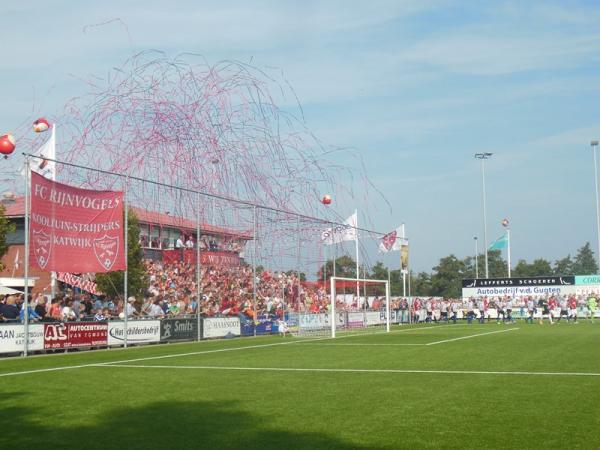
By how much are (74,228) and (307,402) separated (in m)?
16.3

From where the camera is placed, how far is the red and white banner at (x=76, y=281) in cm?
3424

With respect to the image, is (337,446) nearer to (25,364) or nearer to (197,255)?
(25,364)

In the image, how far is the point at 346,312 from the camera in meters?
39.1

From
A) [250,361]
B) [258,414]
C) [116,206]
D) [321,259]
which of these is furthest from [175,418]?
[321,259]

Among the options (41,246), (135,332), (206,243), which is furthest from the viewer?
(206,243)

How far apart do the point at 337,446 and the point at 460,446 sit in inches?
50.5

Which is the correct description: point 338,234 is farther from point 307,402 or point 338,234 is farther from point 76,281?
point 307,402

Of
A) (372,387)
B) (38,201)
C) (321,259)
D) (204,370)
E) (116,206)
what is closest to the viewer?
(372,387)

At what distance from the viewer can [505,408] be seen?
35.0ft

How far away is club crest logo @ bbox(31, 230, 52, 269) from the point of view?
23.9 meters

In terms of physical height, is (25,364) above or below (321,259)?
below

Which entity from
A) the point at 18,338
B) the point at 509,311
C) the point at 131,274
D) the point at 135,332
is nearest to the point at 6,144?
the point at 18,338

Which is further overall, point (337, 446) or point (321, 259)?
point (321, 259)

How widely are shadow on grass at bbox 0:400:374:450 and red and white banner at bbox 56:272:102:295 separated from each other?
24.0 m
